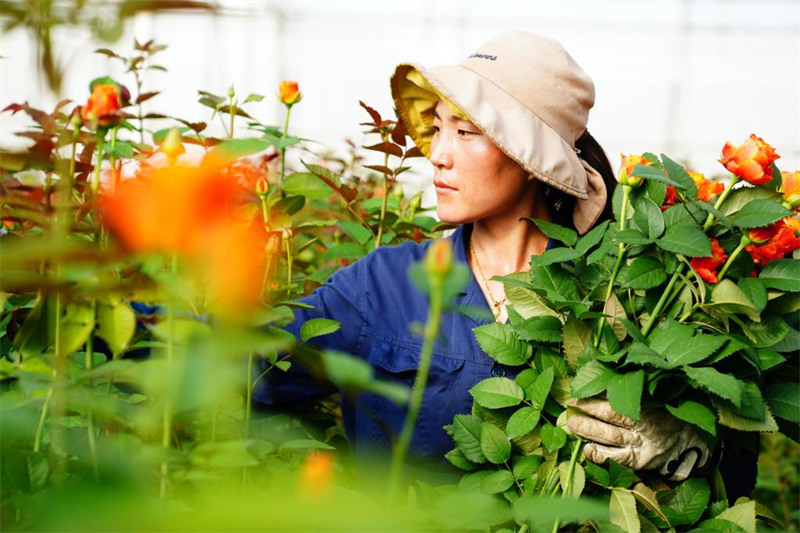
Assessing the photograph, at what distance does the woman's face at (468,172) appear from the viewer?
4.71 ft

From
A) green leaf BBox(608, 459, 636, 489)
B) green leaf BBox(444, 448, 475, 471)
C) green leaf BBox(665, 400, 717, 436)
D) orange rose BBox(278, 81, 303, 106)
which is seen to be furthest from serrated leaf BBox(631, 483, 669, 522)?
orange rose BBox(278, 81, 303, 106)

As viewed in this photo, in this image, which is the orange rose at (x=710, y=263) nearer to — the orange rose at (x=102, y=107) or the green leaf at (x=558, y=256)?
the green leaf at (x=558, y=256)

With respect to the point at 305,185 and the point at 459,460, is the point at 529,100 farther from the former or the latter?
the point at 459,460

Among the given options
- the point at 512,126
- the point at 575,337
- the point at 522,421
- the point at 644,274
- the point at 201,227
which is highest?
the point at 201,227

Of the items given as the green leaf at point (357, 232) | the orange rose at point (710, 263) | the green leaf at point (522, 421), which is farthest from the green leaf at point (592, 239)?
the green leaf at point (357, 232)

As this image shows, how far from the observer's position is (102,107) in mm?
557

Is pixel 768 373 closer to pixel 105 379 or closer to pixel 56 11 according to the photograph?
pixel 105 379

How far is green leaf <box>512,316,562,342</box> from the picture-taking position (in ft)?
3.50

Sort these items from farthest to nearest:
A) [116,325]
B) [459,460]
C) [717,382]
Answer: [459,460], [717,382], [116,325]

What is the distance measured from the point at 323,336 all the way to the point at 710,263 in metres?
0.70

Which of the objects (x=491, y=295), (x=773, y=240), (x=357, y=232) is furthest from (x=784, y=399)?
(x=357, y=232)

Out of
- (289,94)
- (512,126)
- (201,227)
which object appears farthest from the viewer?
(512,126)

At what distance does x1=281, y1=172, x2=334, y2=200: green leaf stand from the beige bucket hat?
0.34 metres

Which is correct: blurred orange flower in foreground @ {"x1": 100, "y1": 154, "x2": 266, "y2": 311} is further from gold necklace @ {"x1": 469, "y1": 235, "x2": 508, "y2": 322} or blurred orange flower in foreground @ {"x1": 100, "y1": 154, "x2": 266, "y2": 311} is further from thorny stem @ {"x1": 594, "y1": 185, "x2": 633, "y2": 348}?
gold necklace @ {"x1": 469, "y1": 235, "x2": 508, "y2": 322}
